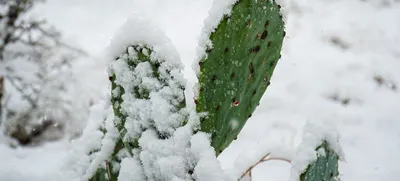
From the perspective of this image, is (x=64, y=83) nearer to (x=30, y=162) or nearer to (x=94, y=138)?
(x=30, y=162)

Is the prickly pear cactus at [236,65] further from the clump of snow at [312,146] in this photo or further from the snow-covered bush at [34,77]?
the snow-covered bush at [34,77]

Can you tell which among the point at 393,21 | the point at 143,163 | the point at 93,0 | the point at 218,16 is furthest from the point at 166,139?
the point at 93,0

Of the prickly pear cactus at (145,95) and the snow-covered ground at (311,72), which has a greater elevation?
the snow-covered ground at (311,72)

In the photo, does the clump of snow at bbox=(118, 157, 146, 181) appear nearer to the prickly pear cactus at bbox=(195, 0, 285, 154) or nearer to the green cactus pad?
the prickly pear cactus at bbox=(195, 0, 285, 154)

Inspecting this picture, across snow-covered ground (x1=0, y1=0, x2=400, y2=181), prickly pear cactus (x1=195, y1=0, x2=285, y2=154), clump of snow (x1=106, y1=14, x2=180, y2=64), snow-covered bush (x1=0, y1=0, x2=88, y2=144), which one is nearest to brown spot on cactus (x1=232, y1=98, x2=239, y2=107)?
prickly pear cactus (x1=195, y1=0, x2=285, y2=154)

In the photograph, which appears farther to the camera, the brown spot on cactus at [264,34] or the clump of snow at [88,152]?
the clump of snow at [88,152]

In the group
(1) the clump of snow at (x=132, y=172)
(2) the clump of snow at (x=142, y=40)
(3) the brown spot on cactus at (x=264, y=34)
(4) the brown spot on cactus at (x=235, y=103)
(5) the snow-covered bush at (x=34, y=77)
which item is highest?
Answer: (5) the snow-covered bush at (x=34, y=77)

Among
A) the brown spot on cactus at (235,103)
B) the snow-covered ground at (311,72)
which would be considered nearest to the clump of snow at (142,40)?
Answer: the brown spot on cactus at (235,103)
